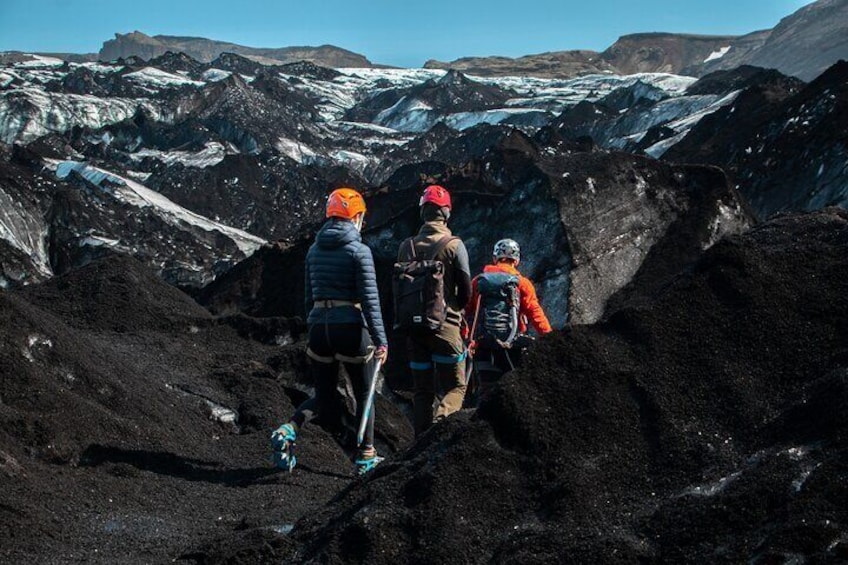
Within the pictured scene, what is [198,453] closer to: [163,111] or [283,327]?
[283,327]

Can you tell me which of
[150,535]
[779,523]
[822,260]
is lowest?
[150,535]

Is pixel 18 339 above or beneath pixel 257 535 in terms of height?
above

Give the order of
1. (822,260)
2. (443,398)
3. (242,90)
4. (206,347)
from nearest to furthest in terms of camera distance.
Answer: (822,260) < (443,398) < (206,347) < (242,90)

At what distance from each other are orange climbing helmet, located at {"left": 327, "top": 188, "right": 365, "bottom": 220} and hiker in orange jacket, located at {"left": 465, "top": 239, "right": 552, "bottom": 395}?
1.00 metres

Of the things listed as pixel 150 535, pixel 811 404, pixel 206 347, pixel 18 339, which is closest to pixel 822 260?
pixel 811 404

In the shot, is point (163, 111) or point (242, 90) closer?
point (163, 111)

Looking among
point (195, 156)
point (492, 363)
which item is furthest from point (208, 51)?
point (492, 363)

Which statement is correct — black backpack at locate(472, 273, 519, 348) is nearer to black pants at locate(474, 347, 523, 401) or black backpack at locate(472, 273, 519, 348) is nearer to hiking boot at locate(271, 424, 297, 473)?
black pants at locate(474, 347, 523, 401)

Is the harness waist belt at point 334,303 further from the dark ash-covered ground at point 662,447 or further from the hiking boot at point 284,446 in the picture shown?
the dark ash-covered ground at point 662,447

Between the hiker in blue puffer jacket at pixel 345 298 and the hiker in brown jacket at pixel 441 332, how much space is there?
0.29 metres

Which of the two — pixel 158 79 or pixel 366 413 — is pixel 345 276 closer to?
pixel 366 413

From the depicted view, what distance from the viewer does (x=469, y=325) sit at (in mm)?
7469

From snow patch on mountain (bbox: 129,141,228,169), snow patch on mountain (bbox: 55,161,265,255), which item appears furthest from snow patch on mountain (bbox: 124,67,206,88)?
snow patch on mountain (bbox: 55,161,265,255)

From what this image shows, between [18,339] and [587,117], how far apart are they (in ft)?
143
